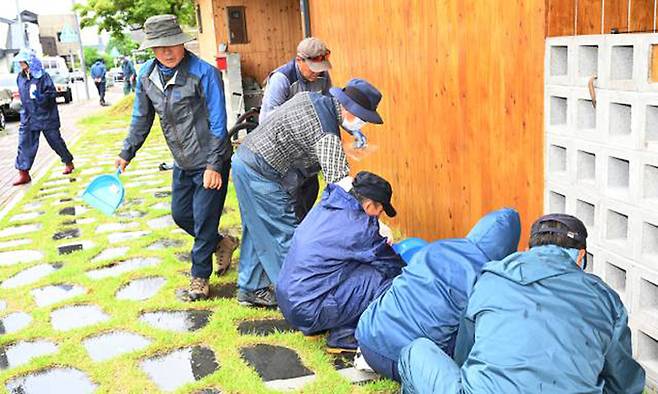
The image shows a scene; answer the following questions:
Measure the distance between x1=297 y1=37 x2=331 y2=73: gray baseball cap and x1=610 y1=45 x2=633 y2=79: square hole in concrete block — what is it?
2704 mm

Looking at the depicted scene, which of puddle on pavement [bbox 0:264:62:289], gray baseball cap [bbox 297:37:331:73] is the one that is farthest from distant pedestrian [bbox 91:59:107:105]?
gray baseball cap [bbox 297:37:331:73]

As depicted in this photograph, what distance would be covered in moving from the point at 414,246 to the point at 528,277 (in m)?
2.39

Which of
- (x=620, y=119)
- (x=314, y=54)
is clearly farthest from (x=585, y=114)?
(x=314, y=54)

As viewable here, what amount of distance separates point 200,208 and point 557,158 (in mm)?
2664

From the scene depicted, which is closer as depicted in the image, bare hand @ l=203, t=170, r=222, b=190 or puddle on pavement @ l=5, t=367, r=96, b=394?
puddle on pavement @ l=5, t=367, r=96, b=394

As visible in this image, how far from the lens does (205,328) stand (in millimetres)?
4945

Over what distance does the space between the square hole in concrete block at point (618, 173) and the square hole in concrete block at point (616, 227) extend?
136mm

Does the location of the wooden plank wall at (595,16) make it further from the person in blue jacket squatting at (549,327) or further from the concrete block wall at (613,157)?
the person in blue jacket squatting at (549,327)

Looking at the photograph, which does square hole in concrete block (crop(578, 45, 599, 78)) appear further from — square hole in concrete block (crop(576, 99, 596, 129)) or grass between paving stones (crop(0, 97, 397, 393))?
grass between paving stones (crop(0, 97, 397, 393))

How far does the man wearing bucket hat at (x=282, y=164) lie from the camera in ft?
14.7

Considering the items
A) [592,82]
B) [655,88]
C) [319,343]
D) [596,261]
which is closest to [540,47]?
[592,82]

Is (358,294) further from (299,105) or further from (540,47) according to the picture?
(540,47)

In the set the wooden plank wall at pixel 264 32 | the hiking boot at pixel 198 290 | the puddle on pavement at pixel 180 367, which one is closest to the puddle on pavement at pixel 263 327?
the puddle on pavement at pixel 180 367

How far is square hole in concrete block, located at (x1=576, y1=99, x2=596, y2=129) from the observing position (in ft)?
11.9
